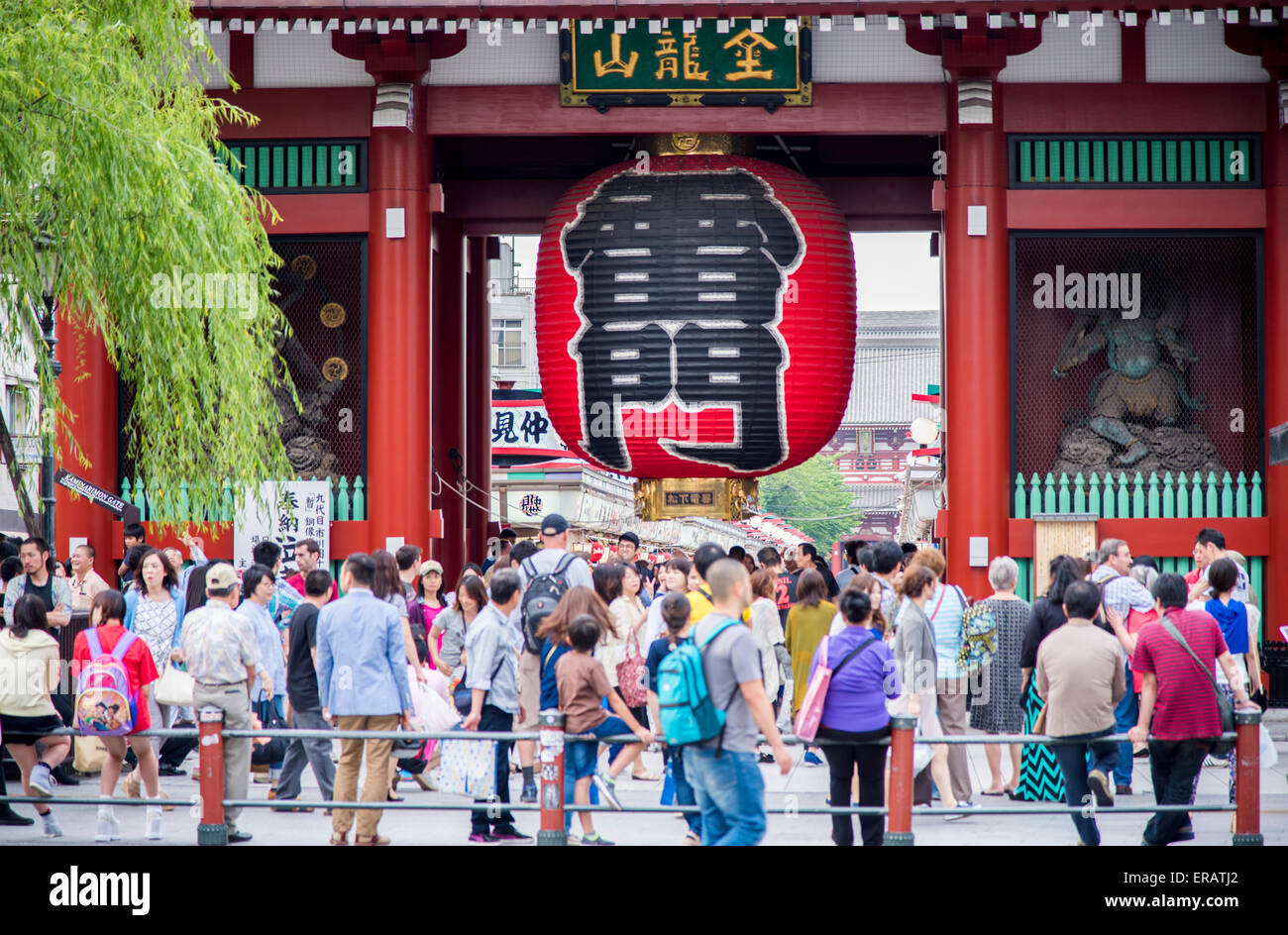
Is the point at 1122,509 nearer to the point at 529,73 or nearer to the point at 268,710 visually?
the point at 529,73

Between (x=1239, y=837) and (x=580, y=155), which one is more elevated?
(x=580, y=155)

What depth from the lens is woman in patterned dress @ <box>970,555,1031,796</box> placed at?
10914 mm

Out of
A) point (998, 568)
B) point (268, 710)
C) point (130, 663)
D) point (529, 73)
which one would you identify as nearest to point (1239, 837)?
point (998, 568)

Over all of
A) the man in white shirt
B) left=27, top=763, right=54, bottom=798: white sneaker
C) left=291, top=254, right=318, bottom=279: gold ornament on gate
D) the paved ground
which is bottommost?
the paved ground

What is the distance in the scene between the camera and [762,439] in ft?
52.3

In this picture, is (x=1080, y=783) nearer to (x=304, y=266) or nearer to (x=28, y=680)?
(x=28, y=680)

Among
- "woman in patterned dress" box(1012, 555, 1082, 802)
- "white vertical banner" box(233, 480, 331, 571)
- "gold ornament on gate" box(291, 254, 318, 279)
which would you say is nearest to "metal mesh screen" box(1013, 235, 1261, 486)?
"woman in patterned dress" box(1012, 555, 1082, 802)

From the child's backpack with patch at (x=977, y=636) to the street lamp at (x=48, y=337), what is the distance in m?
6.29

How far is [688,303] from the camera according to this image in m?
15.6

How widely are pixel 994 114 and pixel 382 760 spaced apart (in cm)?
983

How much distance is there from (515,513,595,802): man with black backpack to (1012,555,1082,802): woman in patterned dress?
2.83 meters

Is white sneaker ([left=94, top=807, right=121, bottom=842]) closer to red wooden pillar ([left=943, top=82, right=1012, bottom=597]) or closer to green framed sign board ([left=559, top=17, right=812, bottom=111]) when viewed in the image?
red wooden pillar ([left=943, top=82, right=1012, bottom=597])

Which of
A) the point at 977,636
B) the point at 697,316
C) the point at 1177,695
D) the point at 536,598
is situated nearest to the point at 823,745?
the point at 1177,695

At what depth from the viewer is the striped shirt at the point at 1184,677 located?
8.69m
